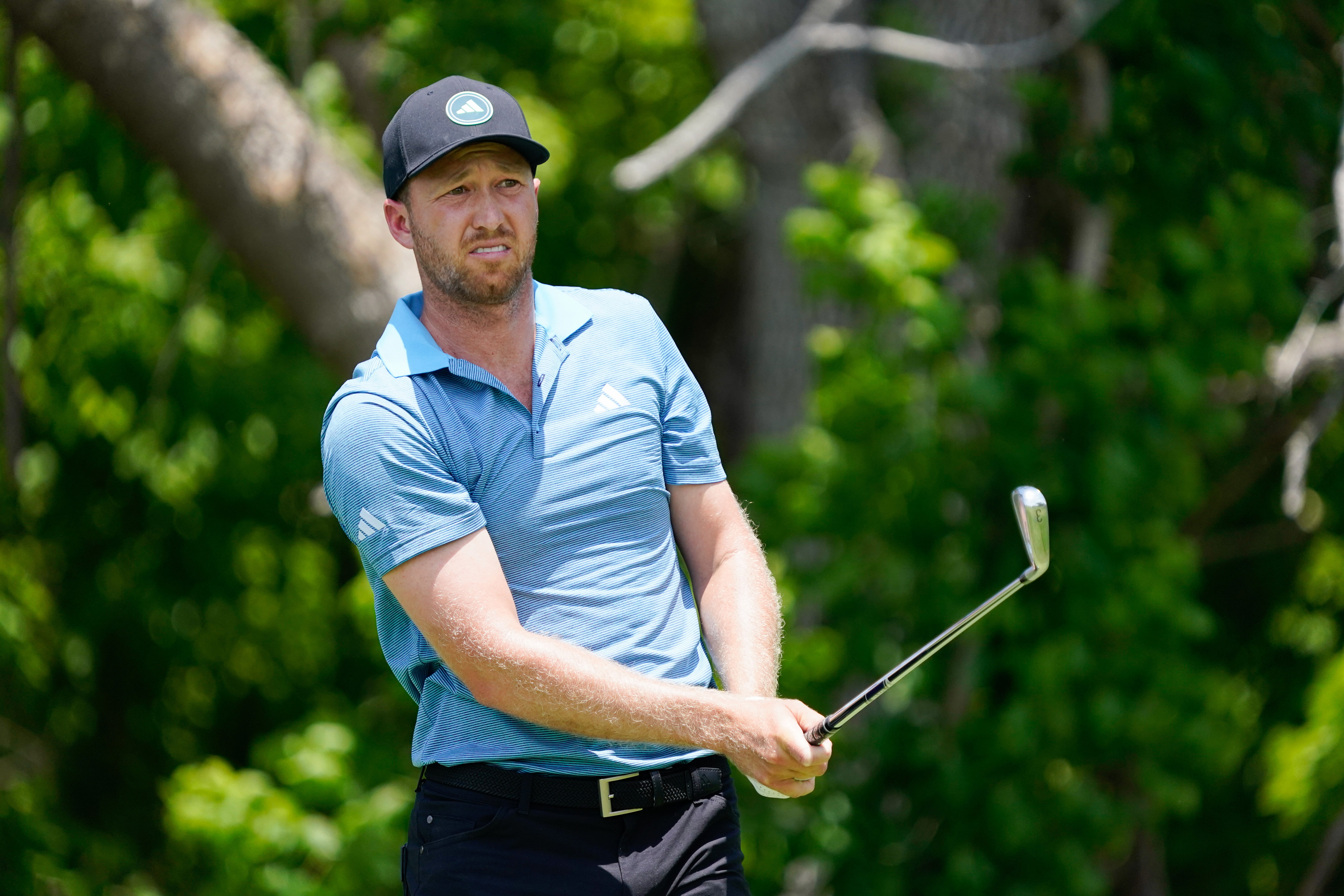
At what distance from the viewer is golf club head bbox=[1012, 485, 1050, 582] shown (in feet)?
6.88

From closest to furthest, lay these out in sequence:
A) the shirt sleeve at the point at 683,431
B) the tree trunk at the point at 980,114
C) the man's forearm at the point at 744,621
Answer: the man's forearm at the point at 744,621
the shirt sleeve at the point at 683,431
the tree trunk at the point at 980,114

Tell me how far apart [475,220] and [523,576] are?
0.54m

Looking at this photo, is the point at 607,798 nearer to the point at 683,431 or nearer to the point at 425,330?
the point at 683,431

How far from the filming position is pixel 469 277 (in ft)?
7.11

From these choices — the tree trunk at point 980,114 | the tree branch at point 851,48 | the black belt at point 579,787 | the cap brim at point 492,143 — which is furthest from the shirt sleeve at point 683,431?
the tree trunk at point 980,114

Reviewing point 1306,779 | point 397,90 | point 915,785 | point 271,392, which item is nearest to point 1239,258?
point 1306,779

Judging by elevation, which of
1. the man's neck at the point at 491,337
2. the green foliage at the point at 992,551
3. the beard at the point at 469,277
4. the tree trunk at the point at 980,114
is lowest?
the green foliage at the point at 992,551

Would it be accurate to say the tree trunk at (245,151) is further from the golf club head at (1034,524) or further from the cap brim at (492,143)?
the golf club head at (1034,524)

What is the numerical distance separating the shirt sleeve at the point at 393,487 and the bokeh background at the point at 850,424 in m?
2.48

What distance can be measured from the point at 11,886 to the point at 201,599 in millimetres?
1571

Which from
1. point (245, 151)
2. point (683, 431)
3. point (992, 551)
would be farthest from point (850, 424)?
point (683, 431)

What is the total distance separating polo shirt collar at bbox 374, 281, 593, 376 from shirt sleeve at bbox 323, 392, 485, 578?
3.7 inches

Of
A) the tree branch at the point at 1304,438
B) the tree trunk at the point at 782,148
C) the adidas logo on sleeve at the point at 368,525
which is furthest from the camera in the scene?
the tree trunk at the point at 782,148

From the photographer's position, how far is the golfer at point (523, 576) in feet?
6.48
